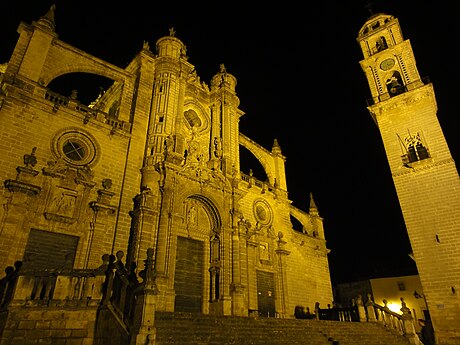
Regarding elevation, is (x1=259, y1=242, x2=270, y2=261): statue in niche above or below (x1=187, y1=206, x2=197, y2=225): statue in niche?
below

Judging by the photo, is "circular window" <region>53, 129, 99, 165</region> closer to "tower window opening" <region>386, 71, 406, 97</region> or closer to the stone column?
the stone column

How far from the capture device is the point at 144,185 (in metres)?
14.9

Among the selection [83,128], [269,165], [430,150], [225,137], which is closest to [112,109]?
[83,128]

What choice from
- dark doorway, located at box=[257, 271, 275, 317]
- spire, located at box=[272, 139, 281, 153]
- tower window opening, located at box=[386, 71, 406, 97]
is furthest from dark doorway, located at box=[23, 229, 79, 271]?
tower window opening, located at box=[386, 71, 406, 97]

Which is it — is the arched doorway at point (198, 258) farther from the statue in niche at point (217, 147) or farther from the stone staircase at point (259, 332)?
the stone staircase at point (259, 332)

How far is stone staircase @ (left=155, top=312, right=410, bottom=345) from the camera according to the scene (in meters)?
9.33

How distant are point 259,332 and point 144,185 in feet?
27.1

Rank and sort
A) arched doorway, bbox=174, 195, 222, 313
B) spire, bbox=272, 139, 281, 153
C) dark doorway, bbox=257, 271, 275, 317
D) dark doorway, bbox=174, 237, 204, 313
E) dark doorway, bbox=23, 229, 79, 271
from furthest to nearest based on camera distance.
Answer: spire, bbox=272, 139, 281, 153 → dark doorway, bbox=257, 271, 275, 317 → arched doorway, bbox=174, 195, 222, 313 → dark doorway, bbox=174, 237, 204, 313 → dark doorway, bbox=23, 229, 79, 271

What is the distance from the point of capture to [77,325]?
854 cm

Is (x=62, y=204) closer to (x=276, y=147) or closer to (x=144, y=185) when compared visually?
(x=144, y=185)

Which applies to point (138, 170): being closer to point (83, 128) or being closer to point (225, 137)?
point (83, 128)

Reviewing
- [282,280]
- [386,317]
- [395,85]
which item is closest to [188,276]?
[282,280]

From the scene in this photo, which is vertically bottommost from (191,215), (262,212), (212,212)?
(191,215)

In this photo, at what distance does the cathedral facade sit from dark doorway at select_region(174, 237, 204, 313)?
0.20 ft
